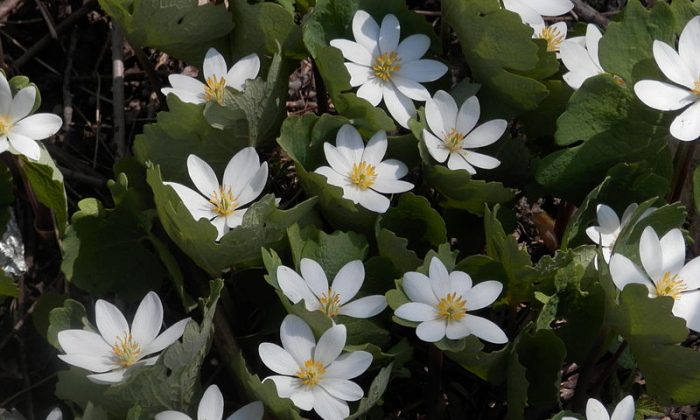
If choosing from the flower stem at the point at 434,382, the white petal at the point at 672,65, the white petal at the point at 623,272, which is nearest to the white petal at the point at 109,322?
the flower stem at the point at 434,382

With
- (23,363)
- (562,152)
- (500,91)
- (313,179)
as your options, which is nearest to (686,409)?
(562,152)

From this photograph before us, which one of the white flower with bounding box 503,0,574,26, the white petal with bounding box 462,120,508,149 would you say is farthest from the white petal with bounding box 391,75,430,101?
the white flower with bounding box 503,0,574,26

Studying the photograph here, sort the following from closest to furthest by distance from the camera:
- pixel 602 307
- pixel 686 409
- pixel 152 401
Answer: pixel 152 401, pixel 602 307, pixel 686 409

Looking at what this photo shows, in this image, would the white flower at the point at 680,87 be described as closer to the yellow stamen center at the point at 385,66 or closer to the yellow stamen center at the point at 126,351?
the yellow stamen center at the point at 385,66

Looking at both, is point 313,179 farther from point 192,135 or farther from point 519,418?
point 519,418

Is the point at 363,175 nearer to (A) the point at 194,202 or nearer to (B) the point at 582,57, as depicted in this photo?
(A) the point at 194,202

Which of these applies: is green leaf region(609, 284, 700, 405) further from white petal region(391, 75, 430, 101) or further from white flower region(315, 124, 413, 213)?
white petal region(391, 75, 430, 101)
